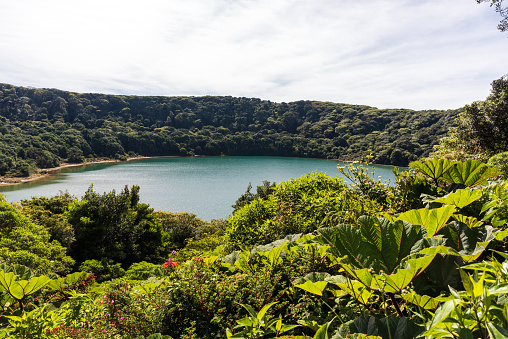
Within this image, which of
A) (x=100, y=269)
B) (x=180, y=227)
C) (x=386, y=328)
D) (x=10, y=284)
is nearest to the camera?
(x=386, y=328)

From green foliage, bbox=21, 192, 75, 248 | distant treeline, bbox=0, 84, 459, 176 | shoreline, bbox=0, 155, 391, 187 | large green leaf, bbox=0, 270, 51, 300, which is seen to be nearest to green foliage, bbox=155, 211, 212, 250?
green foliage, bbox=21, 192, 75, 248

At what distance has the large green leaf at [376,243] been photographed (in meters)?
1.13

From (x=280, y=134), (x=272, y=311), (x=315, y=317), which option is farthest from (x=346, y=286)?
(x=280, y=134)

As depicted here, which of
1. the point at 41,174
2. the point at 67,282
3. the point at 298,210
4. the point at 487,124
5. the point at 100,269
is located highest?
the point at 487,124

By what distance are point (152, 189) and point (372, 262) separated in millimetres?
44451

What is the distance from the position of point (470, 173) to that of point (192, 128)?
105710 millimetres

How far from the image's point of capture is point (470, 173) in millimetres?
2139

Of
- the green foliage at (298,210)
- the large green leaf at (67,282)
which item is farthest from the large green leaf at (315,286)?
the large green leaf at (67,282)

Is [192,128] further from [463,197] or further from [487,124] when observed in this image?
[463,197]

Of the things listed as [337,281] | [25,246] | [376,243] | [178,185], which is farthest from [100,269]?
[178,185]

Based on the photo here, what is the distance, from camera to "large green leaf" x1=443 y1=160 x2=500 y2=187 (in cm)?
210

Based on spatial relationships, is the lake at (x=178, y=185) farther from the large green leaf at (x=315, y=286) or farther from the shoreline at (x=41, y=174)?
the large green leaf at (x=315, y=286)

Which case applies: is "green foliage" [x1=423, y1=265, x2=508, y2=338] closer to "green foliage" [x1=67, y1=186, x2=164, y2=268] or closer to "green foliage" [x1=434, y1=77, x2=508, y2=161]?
"green foliage" [x1=434, y1=77, x2=508, y2=161]

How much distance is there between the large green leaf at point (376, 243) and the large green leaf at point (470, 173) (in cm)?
145
